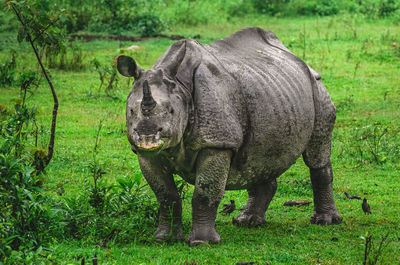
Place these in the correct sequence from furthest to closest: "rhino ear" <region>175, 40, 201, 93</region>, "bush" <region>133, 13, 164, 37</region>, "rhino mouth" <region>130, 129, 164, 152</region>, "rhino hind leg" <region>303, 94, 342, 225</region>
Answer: "bush" <region>133, 13, 164, 37</region>
"rhino hind leg" <region>303, 94, 342, 225</region>
"rhino ear" <region>175, 40, 201, 93</region>
"rhino mouth" <region>130, 129, 164, 152</region>

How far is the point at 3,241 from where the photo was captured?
13.0 ft

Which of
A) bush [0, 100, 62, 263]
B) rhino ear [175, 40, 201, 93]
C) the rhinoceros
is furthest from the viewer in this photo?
rhino ear [175, 40, 201, 93]

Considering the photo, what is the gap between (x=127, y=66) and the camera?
491cm

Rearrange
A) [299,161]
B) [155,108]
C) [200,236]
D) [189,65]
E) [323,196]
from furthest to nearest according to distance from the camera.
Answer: [299,161], [323,196], [200,236], [189,65], [155,108]

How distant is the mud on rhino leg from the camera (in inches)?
240

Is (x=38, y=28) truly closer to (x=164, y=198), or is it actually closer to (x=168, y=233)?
(x=164, y=198)

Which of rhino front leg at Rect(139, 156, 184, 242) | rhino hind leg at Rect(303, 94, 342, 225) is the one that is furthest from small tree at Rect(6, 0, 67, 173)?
rhino hind leg at Rect(303, 94, 342, 225)

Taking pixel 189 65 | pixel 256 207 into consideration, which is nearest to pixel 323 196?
pixel 256 207

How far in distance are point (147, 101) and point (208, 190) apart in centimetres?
97

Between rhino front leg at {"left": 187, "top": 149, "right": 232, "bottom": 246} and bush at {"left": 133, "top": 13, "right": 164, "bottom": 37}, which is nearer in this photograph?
rhino front leg at {"left": 187, "top": 149, "right": 232, "bottom": 246}

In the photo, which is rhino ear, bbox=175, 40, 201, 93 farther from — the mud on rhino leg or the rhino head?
the mud on rhino leg

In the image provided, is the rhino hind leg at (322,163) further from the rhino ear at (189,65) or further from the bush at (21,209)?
the bush at (21,209)

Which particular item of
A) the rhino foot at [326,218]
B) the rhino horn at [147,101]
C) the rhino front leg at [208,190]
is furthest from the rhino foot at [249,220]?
the rhino horn at [147,101]

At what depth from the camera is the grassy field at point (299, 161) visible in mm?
5068
